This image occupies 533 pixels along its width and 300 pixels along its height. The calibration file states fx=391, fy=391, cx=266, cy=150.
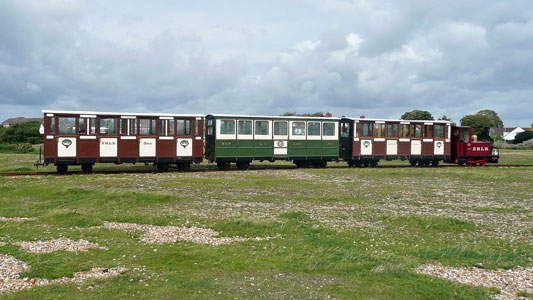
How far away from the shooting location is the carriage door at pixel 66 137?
2386 centimetres

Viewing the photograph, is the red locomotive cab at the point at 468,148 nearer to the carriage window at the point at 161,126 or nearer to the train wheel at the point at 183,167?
the train wheel at the point at 183,167

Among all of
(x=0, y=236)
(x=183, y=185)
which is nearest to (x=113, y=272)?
(x=0, y=236)

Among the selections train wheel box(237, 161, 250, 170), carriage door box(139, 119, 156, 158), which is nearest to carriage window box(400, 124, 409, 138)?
train wheel box(237, 161, 250, 170)

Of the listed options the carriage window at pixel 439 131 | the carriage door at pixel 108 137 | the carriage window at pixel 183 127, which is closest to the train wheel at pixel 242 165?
the carriage window at pixel 183 127

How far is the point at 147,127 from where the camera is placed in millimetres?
25938

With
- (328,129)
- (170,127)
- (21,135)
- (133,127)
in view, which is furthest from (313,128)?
(21,135)

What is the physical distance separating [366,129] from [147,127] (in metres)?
17.4

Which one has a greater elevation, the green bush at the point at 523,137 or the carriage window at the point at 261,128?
the green bush at the point at 523,137

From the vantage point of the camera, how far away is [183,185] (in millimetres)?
19562

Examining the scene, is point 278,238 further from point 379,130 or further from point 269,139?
A: point 379,130

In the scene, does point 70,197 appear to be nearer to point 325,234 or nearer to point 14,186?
point 14,186

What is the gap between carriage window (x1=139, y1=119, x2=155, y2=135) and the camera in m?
25.8

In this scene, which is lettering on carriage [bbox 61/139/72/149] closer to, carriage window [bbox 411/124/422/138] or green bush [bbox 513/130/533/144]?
carriage window [bbox 411/124/422/138]

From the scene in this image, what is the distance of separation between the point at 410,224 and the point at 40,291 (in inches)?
365
